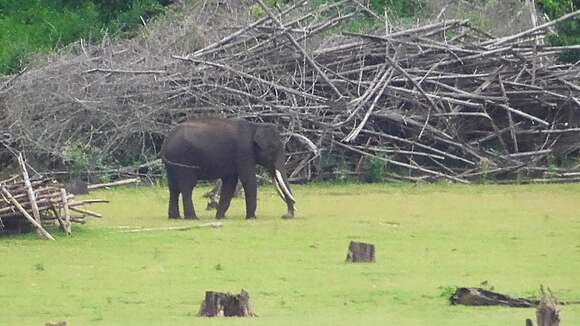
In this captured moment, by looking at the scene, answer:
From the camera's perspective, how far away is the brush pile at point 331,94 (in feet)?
89.5

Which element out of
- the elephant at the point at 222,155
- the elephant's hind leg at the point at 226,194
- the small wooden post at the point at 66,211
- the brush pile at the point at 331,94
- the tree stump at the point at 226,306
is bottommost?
the tree stump at the point at 226,306

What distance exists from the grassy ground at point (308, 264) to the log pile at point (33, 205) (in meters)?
0.26

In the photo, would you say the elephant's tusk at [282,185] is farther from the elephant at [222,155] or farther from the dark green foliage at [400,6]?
the dark green foliage at [400,6]

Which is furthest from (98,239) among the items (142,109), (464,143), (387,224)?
(464,143)

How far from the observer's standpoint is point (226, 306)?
12.1m

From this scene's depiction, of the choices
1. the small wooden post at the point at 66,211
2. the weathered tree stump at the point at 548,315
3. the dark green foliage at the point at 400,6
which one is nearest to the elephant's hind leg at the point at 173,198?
the small wooden post at the point at 66,211

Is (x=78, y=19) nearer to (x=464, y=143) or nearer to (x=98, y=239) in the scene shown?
(x=464, y=143)

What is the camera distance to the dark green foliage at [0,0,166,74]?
3431 centimetres

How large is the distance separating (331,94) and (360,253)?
40.1 ft

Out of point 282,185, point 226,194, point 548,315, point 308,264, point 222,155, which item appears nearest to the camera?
point 548,315

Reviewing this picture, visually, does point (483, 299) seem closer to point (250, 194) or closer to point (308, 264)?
point (308, 264)

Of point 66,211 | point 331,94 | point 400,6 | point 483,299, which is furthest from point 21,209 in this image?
point 400,6

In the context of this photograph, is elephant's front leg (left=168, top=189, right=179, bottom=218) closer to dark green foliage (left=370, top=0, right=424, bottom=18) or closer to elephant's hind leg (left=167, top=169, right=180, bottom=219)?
elephant's hind leg (left=167, top=169, right=180, bottom=219)

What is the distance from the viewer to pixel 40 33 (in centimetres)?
3553
